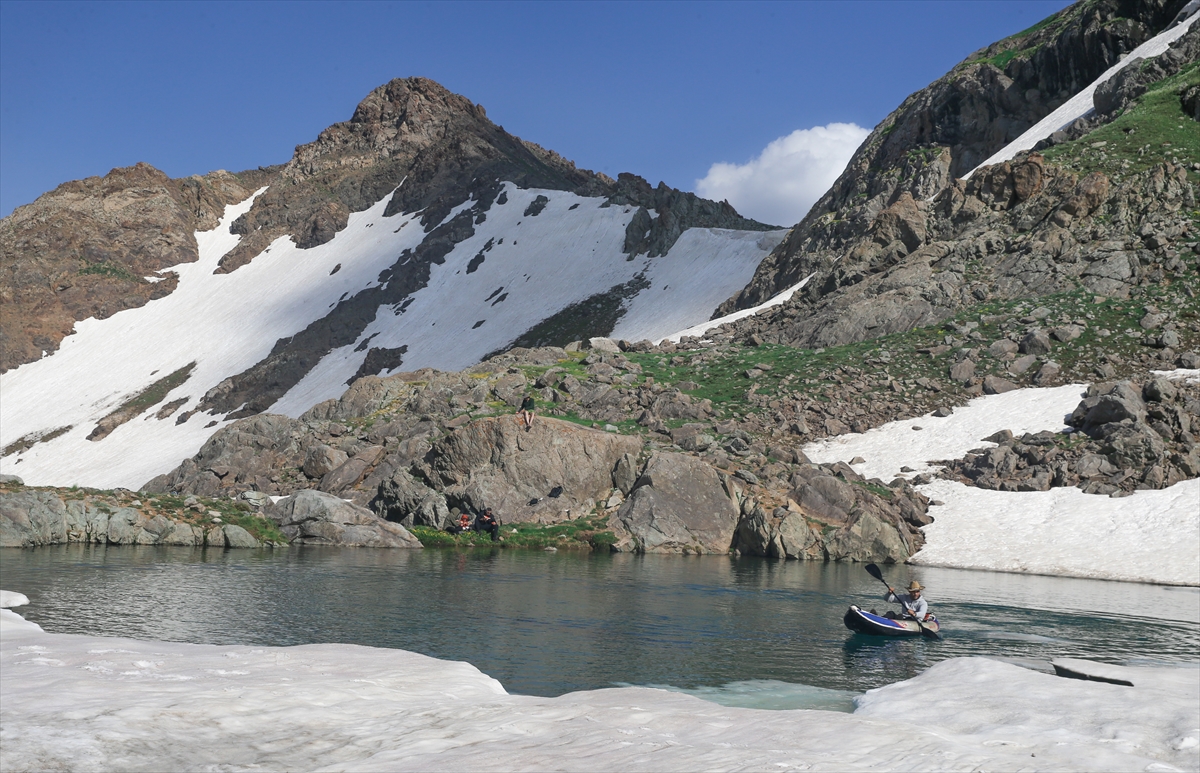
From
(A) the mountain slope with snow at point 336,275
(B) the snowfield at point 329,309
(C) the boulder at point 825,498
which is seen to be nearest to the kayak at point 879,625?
(C) the boulder at point 825,498

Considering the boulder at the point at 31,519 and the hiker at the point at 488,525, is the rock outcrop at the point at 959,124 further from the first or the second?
the boulder at the point at 31,519

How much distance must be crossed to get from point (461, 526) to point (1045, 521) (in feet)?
99.0

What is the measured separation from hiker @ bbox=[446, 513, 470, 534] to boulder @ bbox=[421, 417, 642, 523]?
917 mm

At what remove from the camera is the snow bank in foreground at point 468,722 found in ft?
36.9

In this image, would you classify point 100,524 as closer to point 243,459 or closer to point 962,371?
point 243,459

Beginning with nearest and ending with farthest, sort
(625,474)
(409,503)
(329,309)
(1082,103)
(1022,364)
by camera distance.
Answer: (625,474), (409,503), (1022,364), (1082,103), (329,309)

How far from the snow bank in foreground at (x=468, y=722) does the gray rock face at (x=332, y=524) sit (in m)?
27.7

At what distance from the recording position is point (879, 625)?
2623 centimetres

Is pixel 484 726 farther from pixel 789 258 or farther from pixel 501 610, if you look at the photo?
pixel 789 258

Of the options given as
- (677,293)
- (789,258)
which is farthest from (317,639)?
(677,293)

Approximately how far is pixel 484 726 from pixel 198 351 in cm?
13736

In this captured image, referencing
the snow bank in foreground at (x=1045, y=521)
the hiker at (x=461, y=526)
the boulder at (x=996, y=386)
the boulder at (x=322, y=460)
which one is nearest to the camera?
the snow bank in foreground at (x=1045, y=521)

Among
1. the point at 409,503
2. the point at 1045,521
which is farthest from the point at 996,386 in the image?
the point at 409,503

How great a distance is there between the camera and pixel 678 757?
38.2ft
